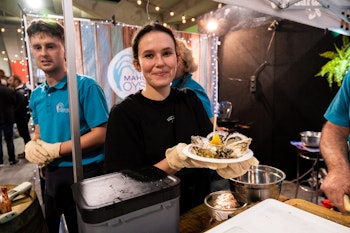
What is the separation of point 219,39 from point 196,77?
1090mm

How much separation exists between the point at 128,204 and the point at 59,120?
1.16 meters

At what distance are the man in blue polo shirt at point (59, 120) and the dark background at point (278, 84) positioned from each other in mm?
3358

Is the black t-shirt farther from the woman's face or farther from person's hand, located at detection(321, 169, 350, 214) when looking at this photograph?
person's hand, located at detection(321, 169, 350, 214)

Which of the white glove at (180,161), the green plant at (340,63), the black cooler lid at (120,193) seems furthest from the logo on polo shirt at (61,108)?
the green plant at (340,63)

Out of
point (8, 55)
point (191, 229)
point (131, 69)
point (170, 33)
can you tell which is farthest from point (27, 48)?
point (8, 55)

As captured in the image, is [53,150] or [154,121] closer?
[154,121]

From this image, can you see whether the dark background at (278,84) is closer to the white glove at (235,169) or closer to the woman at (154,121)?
the woman at (154,121)

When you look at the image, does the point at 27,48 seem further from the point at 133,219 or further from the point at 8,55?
the point at 8,55

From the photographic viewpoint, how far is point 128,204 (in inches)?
24.1

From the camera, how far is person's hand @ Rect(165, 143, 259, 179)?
3.16ft

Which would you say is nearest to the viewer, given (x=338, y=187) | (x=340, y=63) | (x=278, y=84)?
(x=338, y=187)

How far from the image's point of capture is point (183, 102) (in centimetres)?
140

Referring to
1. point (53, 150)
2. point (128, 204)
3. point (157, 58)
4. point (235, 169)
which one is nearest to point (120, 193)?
point (128, 204)

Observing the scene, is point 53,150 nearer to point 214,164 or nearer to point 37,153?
point 37,153
